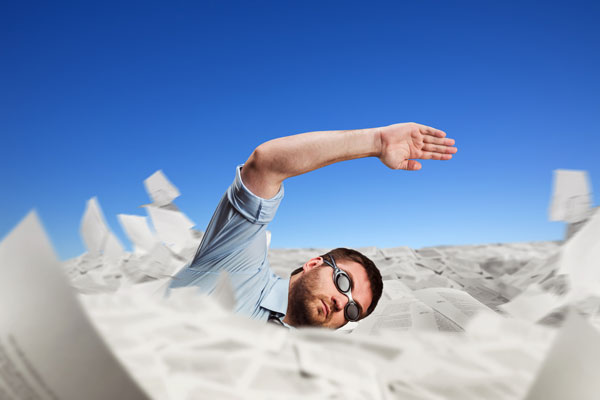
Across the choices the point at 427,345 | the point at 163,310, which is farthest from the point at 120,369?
the point at 427,345

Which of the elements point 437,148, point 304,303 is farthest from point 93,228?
point 437,148

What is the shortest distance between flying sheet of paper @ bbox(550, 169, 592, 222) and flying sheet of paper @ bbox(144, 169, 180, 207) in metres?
1.14

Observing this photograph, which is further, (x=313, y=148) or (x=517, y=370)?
(x=313, y=148)

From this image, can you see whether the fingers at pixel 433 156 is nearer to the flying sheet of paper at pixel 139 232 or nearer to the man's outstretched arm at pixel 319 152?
the man's outstretched arm at pixel 319 152

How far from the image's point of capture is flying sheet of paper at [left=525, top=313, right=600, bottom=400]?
1.26 feet

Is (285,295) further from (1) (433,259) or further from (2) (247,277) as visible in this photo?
(1) (433,259)

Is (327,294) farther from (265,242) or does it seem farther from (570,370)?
(570,370)

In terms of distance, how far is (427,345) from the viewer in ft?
1.43

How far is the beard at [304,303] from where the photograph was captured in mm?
1287

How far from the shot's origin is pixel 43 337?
15.6 inches

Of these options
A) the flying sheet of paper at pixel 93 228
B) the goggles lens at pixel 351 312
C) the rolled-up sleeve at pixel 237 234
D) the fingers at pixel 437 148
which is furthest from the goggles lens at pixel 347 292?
the flying sheet of paper at pixel 93 228

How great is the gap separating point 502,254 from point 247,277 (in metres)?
1.80

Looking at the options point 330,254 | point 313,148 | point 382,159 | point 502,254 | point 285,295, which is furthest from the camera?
point 502,254

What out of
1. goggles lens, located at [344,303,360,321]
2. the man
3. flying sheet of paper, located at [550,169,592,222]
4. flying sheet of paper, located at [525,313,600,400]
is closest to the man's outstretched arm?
the man
